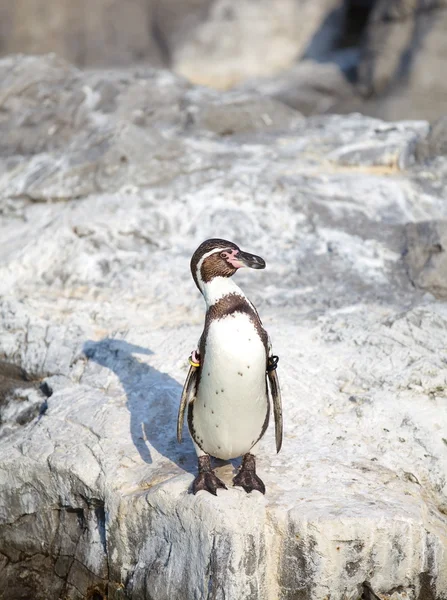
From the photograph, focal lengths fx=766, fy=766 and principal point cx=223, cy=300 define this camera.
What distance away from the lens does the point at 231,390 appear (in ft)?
11.2

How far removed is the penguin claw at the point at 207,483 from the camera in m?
3.41

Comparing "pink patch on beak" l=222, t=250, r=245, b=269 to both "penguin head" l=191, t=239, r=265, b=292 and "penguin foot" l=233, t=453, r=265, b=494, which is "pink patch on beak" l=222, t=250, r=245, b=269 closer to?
"penguin head" l=191, t=239, r=265, b=292

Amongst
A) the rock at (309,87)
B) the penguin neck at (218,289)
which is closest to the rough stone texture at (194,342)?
the penguin neck at (218,289)

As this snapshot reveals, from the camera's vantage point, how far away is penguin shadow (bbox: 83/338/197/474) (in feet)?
12.9

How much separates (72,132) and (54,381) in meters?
4.46

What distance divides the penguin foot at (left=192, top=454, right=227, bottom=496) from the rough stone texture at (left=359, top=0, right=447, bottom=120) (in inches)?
325

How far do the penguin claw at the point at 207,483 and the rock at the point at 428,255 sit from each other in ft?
9.31

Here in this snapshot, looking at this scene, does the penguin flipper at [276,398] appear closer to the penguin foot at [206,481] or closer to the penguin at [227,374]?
the penguin at [227,374]

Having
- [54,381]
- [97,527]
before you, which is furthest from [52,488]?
[54,381]

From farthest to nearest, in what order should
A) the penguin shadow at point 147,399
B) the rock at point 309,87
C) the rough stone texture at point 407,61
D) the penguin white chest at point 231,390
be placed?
1. the rock at point 309,87
2. the rough stone texture at point 407,61
3. the penguin shadow at point 147,399
4. the penguin white chest at point 231,390

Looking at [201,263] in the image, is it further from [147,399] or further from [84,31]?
[84,31]

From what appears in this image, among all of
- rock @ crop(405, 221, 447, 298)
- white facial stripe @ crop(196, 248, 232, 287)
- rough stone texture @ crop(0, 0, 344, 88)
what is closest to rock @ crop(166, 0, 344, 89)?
rough stone texture @ crop(0, 0, 344, 88)

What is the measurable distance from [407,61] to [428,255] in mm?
6263

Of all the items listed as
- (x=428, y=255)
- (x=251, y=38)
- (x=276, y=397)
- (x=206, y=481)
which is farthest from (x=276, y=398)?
(x=251, y=38)
